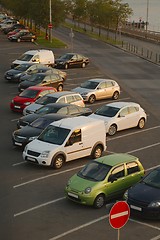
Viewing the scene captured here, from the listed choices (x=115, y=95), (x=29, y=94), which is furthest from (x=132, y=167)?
(x=115, y=95)

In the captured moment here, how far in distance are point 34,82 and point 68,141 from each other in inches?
540

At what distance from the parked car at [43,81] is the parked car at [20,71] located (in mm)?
2782

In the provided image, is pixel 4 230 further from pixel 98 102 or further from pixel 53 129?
pixel 98 102

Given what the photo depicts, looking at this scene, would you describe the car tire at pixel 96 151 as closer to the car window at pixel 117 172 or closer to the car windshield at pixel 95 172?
the car windshield at pixel 95 172

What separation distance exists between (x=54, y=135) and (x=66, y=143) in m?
0.60

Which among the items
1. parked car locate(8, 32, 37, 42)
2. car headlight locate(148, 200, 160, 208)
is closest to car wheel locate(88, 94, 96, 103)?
car headlight locate(148, 200, 160, 208)

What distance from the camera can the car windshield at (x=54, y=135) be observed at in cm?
1983

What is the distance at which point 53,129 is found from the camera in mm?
20312

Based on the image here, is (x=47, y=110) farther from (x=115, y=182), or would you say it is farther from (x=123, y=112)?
(x=115, y=182)

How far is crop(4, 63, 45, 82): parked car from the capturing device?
121ft

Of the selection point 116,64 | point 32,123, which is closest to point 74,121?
point 32,123

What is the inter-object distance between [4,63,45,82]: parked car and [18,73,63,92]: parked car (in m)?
2.78

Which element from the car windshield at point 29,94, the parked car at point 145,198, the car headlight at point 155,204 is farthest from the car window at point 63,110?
the car headlight at point 155,204

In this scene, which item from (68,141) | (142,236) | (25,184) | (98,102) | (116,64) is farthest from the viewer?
(116,64)
